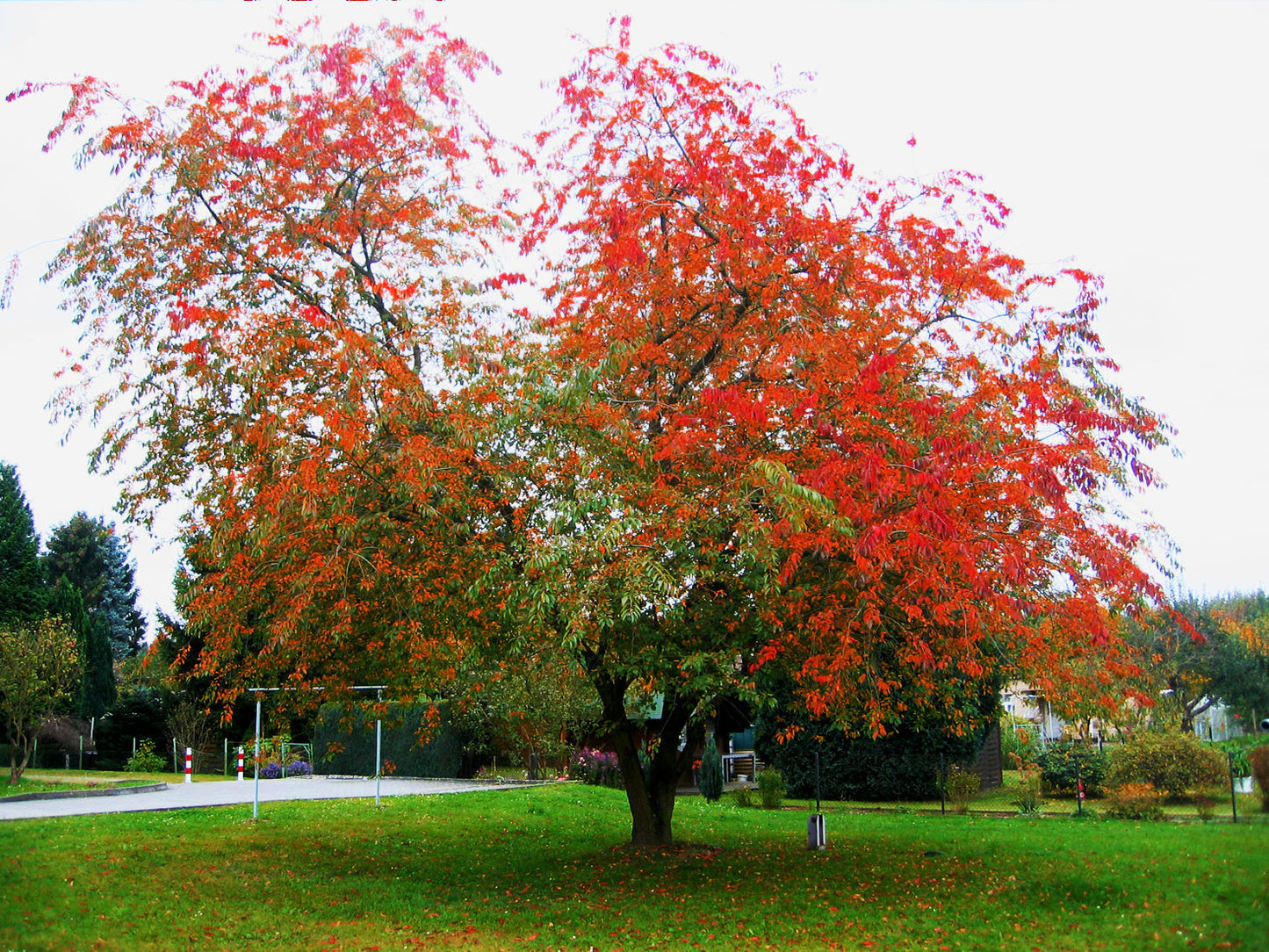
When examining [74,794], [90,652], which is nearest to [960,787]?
[74,794]

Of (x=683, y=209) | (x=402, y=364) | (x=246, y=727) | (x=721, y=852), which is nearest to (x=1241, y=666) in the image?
(x=721, y=852)

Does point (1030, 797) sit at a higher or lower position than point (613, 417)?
lower

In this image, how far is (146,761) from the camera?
33500 mm

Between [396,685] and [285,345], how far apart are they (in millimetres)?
4123

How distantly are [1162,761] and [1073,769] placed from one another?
3933 mm

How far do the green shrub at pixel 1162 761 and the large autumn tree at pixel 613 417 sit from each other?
238 inches

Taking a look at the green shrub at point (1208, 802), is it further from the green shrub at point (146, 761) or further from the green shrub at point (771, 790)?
the green shrub at point (146, 761)

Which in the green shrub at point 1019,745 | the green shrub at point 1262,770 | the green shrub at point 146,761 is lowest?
the green shrub at point 146,761

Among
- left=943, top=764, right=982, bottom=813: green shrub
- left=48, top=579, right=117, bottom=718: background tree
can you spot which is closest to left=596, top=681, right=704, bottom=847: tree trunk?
left=943, top=764, right=982, bottom=813: green shrub

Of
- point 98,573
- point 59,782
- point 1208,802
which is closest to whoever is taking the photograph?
point 1208,802

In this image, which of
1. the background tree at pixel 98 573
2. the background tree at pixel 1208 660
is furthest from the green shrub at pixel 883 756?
the background tree at pixel 98 573

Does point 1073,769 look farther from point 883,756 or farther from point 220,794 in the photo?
point 220,794

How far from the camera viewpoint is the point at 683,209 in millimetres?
11172

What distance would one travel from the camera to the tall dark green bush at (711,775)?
23.3 m
